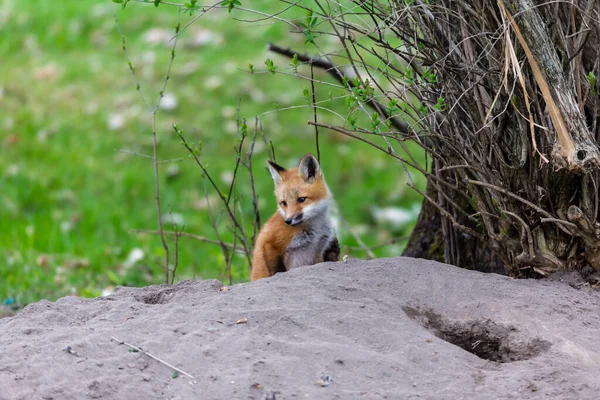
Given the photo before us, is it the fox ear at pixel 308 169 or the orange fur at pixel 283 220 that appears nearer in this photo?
the orange fur at pixel 283 220

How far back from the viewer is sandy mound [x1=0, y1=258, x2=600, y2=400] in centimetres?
364

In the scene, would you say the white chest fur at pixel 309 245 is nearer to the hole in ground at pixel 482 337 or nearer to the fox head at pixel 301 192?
the fox head at pixel 301 192

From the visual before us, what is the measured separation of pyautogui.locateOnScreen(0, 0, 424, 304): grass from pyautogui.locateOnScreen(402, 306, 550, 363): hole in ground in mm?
4098

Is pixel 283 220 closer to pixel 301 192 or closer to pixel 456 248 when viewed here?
pixel 301 192

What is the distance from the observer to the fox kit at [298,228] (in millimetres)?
6066

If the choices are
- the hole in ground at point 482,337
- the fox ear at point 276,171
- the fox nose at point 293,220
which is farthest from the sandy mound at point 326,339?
the fox ear at point 276,171

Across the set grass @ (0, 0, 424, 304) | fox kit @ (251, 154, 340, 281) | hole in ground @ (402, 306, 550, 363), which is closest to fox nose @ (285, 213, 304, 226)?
fox kit @ (251, 154, 340, 281)

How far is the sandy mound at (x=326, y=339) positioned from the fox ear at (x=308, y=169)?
1731 millimetres

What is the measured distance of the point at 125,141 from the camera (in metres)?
11.6

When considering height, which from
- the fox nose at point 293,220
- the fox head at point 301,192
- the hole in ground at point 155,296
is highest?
the fox head at point 301,192

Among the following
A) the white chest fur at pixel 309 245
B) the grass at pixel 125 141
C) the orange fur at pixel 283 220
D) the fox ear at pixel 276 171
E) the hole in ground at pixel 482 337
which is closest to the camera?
the hole in ground at pixel 482 337

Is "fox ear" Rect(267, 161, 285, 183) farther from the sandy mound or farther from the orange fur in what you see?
the sandy mound

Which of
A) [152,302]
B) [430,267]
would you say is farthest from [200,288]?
[430,267]

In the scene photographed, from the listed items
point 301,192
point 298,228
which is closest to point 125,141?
point 301,192
